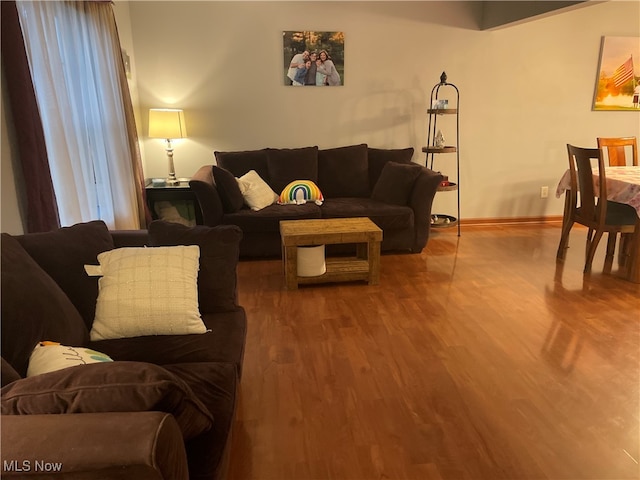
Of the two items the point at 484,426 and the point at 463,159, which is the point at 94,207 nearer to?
the point at 484,426

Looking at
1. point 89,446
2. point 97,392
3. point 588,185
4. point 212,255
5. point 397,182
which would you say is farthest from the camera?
point 397,182

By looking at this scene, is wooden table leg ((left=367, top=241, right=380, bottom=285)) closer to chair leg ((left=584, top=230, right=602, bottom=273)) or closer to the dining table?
chair leg ((left=584, top=230, right=602, bottom=273))

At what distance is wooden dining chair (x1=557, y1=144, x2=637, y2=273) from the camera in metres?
3.41

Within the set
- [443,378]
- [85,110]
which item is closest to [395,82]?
[85,110]

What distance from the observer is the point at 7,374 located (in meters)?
1.23

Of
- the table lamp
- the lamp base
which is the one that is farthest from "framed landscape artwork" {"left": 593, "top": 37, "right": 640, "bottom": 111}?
the lamp base

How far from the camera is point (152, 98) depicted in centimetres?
443

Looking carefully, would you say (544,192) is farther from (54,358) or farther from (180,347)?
(54,358)

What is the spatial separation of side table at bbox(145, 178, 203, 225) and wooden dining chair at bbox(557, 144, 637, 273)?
127 inches

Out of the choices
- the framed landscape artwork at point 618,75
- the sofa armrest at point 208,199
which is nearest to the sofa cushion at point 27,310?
the sofa armrest at point 208,199

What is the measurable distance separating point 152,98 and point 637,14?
507cm

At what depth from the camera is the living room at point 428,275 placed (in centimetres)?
184

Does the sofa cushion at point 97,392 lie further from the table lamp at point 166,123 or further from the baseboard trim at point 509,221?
the baseboard trim at point 509,221

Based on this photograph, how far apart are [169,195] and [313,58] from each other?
76.2 inches
